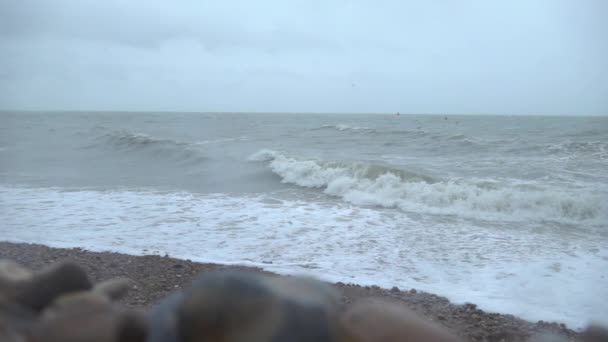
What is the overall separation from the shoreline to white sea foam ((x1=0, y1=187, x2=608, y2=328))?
1.11ft

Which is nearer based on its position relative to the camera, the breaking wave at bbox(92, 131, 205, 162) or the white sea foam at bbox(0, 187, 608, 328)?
the white sea foam at bbox(0, 187, 608, 328)

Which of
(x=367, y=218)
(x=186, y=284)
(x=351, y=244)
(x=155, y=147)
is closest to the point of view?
(x=186, y=284)

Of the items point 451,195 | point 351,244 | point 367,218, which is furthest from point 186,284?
point 451,195

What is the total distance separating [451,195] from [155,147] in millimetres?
17729

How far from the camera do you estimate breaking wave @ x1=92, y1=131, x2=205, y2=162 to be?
2120 centimetres

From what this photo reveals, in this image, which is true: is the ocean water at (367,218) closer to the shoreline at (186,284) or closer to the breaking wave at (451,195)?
the breaking wave at (451,195)

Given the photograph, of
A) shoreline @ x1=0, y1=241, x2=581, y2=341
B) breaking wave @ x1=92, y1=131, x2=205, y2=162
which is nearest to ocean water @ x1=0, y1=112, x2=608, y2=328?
shoreline @ x1=0, y1=241, x2=581, y2=341

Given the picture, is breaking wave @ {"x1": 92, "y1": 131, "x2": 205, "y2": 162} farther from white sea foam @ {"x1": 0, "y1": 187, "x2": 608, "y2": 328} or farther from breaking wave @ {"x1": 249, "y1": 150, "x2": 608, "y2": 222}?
white sea foam @ {"x1": 0, "y1": 187, "x2": 608, "y2": 328}

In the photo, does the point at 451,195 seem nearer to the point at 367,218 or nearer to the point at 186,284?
the point at 367,218

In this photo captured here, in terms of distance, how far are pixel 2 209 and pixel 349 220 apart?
7308 millimetres

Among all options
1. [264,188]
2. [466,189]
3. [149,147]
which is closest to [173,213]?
[264,188]

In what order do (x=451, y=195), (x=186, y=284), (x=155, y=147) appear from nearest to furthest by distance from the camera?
(x=186, y=284) → (x=451, y=195) → (x=155, y=147)

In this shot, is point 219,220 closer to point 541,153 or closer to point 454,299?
point 454,299

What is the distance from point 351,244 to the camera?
7.64 meters
